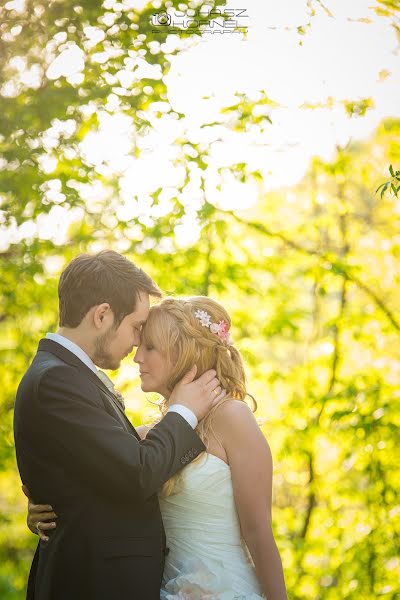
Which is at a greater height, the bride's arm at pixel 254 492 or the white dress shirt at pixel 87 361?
the white dress shirt at pixel 87 361

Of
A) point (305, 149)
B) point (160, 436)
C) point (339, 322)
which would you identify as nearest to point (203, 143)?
point (305, 149)

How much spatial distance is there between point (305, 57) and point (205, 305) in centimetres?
285

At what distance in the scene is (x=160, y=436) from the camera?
2598 millimetres

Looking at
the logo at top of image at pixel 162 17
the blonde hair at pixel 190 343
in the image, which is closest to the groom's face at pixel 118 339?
the blonde hair at pixel 190 343

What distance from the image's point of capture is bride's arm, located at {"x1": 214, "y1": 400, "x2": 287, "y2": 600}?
9.35 feet

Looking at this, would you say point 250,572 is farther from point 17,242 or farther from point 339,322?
point 339,322

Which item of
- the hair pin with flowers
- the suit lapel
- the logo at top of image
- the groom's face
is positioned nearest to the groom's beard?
the groom's face

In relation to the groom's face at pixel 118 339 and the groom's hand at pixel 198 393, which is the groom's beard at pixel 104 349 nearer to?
the groom's face at pixel 118 339

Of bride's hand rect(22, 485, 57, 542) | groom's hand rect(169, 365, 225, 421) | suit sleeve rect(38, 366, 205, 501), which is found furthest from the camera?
groom's hand rect(169, 365, 225, 421)

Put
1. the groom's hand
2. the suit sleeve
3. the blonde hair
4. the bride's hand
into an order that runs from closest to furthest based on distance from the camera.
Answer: the suit sleeve
the bride's hand
the groom's hand
the blonde hair

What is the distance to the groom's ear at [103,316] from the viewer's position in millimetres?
2831

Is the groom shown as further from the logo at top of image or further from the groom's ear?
the logo at top of image

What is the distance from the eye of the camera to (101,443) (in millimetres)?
2479

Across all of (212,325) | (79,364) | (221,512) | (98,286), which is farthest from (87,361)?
(221,512)
